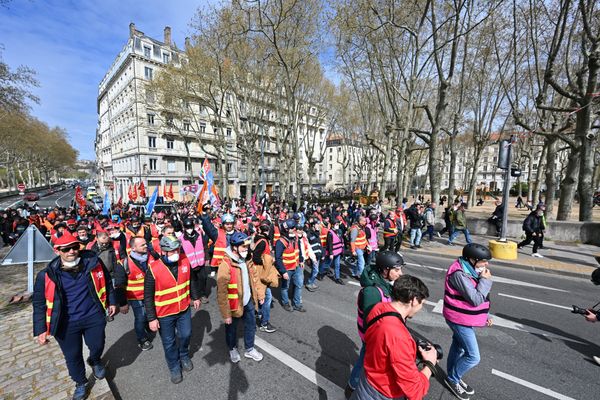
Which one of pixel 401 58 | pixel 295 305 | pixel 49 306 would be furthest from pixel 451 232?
pixel 49 306

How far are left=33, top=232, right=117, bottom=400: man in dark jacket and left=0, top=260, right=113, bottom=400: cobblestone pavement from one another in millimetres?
341

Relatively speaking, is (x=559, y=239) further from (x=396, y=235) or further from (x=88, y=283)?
(x=88, y=283)

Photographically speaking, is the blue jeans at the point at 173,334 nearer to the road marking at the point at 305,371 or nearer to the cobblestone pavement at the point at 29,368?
the cobblestone pavement at the point at 29,368

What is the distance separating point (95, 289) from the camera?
3240 mm

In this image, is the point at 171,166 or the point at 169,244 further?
the point at 171,166

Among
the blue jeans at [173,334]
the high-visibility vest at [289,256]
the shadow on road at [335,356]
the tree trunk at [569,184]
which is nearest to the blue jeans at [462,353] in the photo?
the shadow on road at [335,356]

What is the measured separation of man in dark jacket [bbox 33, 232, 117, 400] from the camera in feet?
9.64

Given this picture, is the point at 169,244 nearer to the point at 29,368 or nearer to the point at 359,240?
the point at 29,368

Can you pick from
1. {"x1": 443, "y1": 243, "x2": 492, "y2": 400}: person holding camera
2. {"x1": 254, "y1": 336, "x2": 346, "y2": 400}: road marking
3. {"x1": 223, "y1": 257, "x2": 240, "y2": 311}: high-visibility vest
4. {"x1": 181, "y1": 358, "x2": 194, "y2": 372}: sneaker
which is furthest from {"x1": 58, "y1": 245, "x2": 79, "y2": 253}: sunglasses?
{"x1": 443, "y1": 243, "x2": 492, "y2": 400}: person holding camera

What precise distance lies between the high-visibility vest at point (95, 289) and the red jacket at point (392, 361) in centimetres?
324

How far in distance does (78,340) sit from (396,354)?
3582 millimetres

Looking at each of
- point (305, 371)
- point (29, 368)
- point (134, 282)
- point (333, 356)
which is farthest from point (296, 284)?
point (29, 368)

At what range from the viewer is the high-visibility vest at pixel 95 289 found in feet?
9.70

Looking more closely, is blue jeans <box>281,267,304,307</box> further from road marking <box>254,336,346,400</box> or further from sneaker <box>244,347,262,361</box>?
sneaker <box>244,347,262,361</box>
